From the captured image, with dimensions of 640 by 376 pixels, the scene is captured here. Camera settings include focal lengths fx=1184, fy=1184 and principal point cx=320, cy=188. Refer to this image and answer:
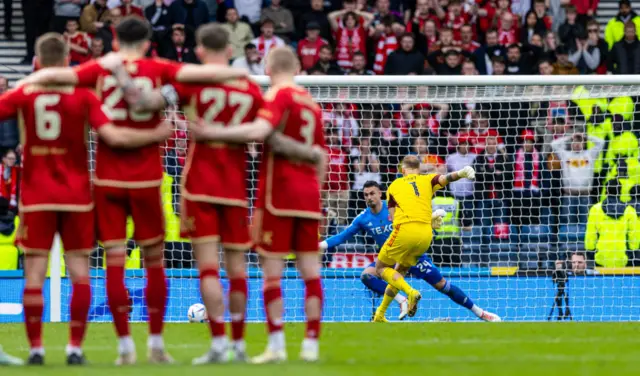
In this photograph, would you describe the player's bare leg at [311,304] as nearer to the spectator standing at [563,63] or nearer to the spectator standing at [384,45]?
the spectator standing at [384,45]

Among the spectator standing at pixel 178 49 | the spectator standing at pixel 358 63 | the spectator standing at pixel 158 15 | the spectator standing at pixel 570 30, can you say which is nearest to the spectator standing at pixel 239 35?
the spectator standing at pixel 178 49

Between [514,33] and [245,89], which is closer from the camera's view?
[245,89]

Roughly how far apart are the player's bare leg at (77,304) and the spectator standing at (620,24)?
45.5 ft

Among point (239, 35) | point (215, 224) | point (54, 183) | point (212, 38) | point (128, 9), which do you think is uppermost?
point (128, 9)

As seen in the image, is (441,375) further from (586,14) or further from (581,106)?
(586,14)

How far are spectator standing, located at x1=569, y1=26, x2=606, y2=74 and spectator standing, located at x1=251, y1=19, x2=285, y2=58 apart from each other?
15.8ft

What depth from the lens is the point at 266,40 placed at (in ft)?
62.3

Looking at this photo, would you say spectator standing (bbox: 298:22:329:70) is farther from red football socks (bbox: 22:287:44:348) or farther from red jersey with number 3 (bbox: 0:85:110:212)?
red football socks (bbox: 22:287:44:348)

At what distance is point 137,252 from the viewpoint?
1417 cm

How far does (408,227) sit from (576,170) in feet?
9.00

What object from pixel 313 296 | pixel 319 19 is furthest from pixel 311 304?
pixel 319 19

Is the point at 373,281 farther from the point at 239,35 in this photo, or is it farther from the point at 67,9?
the point at 67,9

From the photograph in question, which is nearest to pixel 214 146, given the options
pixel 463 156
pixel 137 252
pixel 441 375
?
pixel 441 375

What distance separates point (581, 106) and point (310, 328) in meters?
7.93
